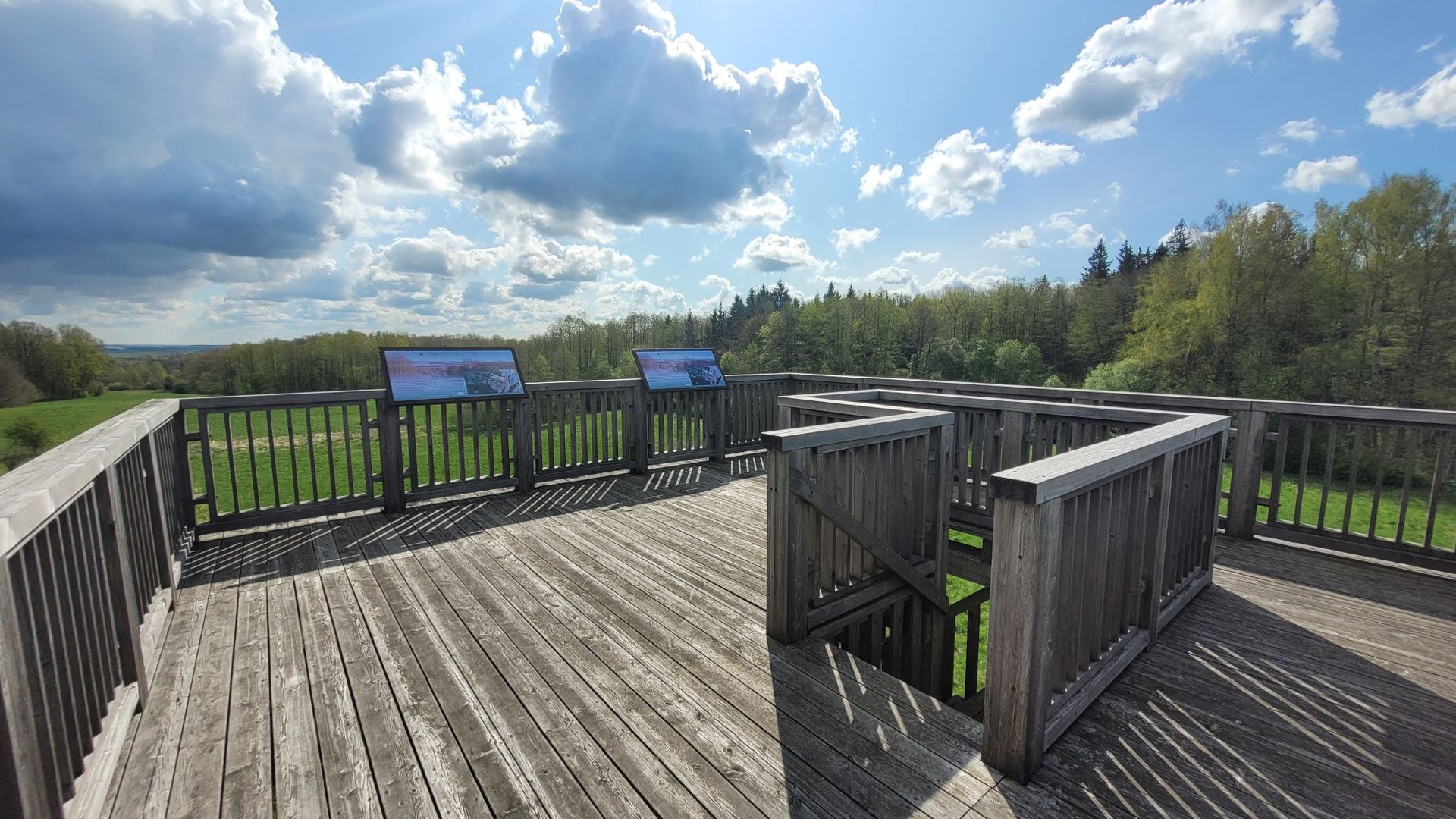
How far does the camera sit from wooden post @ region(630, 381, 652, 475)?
6027 millimetres

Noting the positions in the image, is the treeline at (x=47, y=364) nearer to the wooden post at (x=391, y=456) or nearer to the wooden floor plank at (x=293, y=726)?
the wooden post at (x=391, y=456)

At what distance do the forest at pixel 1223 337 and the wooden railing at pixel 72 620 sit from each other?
8.80 meters

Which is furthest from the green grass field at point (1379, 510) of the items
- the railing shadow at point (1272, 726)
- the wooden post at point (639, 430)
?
the wooden post at point (639, 430)

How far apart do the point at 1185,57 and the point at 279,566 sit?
21.8 meters

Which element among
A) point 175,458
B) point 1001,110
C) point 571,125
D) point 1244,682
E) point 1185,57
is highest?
point 1185,57

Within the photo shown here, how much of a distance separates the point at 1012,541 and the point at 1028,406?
8.12 ft

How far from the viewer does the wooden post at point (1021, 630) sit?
162cm

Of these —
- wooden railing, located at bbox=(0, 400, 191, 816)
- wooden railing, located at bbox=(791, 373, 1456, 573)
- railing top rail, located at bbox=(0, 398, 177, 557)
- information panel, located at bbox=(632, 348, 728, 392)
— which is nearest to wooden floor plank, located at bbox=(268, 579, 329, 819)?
wooden railing, located at bbox=(0, 400, 191, 816)

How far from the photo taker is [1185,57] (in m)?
14.7

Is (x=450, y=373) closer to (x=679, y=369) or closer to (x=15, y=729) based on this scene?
(x=679, y=369)

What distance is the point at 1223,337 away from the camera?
77.5ft

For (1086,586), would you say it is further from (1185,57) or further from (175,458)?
(1185,57)

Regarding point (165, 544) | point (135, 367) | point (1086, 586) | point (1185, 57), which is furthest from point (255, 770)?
point (135, 367)

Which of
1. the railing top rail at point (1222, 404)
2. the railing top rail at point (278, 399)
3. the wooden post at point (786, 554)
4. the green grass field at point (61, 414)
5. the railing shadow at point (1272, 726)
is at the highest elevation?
the railing top rail at point (278, 399)
